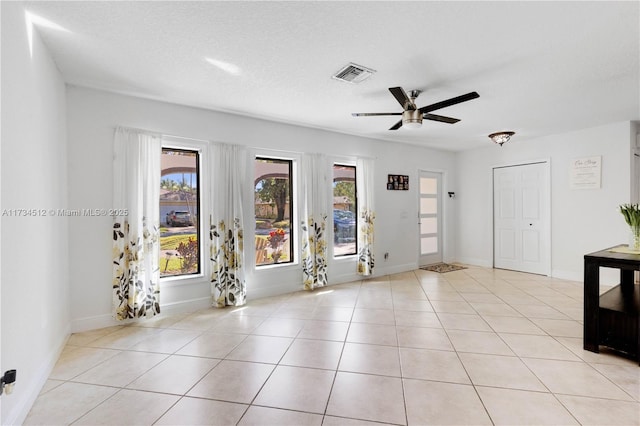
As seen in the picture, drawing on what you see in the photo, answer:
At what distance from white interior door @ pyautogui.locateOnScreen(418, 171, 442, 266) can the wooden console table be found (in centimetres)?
355

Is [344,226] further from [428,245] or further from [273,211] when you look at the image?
[428,245]

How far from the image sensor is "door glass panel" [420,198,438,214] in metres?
6.20

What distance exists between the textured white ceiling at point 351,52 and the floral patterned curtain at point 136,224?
0.62 meters

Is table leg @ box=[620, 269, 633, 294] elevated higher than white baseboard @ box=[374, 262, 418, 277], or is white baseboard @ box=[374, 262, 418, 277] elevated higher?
table leg @ box=[620, 269, 633, 294]

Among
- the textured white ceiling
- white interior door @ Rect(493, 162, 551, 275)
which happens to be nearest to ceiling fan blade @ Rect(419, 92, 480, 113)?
the textured white ceiling

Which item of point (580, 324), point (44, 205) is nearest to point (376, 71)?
point (44, 205)

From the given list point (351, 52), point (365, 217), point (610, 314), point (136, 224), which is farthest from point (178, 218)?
point (610, 314)

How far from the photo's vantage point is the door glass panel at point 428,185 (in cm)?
621

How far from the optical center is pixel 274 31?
2.12 metres

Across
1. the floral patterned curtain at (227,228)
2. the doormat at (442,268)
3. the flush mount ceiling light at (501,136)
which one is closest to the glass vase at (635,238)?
the flush mount ceiling light at (501,136)

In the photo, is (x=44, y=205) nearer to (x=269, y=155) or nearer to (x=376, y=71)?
(x=269, y=155)

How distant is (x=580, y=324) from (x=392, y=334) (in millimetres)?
2038

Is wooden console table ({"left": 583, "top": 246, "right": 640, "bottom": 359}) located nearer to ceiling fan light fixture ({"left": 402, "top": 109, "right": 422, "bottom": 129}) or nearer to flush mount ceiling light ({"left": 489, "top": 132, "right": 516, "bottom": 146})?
ceiling fan light fixture ({"left": 402, "top": 109, "right": 422, "bottom": 129})

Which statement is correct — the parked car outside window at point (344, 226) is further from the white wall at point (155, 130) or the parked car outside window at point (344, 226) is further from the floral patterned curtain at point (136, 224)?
the floral patterned curtain at point (136, 224)
